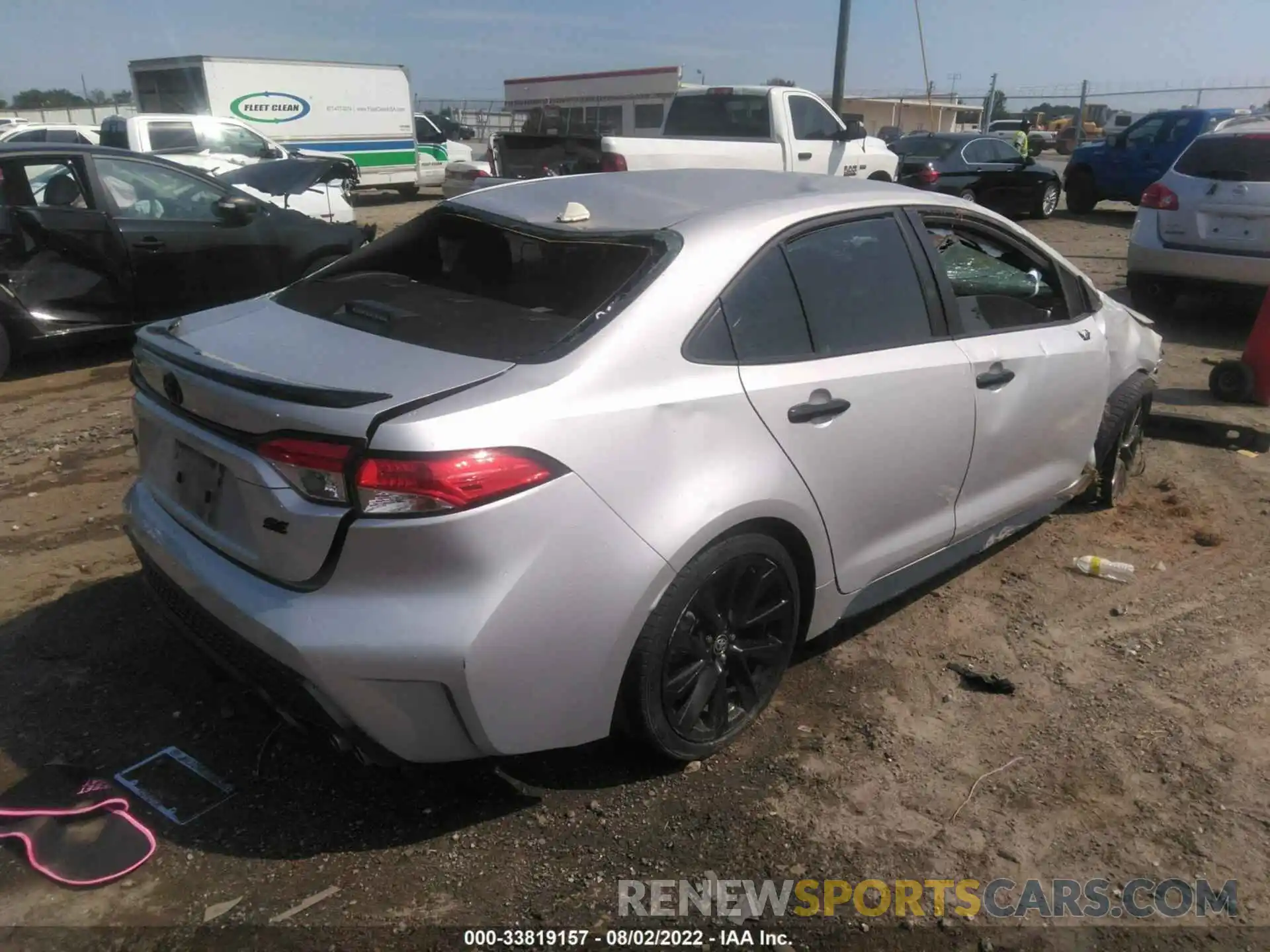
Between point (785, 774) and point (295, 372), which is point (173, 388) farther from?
point (785, 774)

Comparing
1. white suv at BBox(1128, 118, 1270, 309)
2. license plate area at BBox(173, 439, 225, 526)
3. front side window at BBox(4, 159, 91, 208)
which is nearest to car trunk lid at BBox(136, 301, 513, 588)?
license plate area at BBox(173, 439, 225, 526)

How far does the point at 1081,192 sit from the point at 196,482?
1813cm

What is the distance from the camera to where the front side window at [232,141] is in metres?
15.0

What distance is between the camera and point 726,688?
2.96 meters

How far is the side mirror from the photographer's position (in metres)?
7.54

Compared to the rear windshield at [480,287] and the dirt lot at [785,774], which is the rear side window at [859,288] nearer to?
the rear windshield at [480,287]

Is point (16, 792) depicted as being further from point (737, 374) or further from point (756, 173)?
point (756, 173)

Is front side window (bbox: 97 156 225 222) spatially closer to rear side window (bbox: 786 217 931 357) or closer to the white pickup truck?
the white pickup truck

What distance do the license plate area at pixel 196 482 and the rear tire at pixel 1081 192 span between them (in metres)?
18.0

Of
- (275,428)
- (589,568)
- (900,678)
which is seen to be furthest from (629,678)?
(900,678)

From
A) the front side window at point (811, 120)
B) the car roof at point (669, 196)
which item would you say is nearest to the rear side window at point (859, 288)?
the car roof at point (669, 196)

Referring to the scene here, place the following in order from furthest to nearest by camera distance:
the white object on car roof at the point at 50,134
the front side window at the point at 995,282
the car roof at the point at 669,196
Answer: the white object on car roof at the point at 50,134
the front side window at the point at 995,282
the car roof at the point at 669,196

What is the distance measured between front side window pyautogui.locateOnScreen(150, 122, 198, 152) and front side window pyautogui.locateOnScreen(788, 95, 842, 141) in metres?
9.01

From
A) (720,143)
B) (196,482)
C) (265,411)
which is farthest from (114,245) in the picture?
(720,143)
